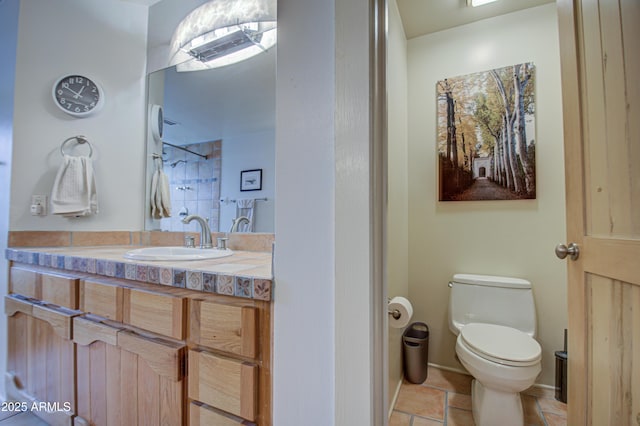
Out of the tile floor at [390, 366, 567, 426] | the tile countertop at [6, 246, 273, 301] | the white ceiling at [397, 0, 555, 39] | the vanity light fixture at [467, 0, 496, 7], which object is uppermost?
the white ceiling at [397, 0, 555, 39]

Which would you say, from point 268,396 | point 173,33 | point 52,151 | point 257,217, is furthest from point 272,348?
point 173,33

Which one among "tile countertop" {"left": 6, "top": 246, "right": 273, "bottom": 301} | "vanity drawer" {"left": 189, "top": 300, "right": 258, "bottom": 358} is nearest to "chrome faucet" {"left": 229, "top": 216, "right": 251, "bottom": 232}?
"tile countertop" {"left": 6, "top": 246, "right": 273, "bottom": 301}

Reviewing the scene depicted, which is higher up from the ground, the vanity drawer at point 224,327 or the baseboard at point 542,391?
the vanity drawer at point 224,327

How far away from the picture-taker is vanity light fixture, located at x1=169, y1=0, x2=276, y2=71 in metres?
1.27

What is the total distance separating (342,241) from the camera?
60cm

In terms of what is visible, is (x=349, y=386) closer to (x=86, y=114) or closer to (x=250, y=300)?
(x=250, y=300)

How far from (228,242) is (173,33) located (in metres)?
1.36

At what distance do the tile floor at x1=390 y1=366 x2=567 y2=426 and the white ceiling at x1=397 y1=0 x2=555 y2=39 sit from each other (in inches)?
94.0

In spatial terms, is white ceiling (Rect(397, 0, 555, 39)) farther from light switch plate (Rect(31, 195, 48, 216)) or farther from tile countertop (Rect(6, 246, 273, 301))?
light switch plate (Rect(31, 195, 48, 216))

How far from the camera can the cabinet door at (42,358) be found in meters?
1.06

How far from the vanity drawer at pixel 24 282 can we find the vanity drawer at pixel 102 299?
1.23ft

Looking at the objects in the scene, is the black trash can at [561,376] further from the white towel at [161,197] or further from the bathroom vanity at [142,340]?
the white towel at [161,197]

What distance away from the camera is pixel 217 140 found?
5.03 feet

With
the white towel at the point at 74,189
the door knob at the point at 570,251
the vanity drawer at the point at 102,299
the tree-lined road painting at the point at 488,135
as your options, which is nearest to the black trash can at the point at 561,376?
the tree-lined road painting at the point at 488,135
